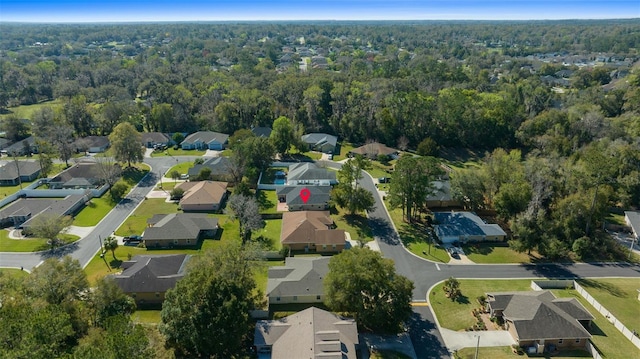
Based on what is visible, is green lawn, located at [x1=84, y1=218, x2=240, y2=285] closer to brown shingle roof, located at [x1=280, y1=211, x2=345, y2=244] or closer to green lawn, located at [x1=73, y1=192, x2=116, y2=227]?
brown shingle roof, located at [x1=280, y1=211, x2=345, y2=244]

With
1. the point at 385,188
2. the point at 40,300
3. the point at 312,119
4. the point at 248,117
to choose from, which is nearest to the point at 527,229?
the point at 385,188

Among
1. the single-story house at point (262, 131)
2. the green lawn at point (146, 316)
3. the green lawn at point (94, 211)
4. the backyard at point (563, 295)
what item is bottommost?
the green lawn at point (146, 316)

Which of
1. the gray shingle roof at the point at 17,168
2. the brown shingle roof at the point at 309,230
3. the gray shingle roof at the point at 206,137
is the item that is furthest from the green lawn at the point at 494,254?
the gray shingle roof at the point at 17,168

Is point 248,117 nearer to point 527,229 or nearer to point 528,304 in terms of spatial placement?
point 527,229

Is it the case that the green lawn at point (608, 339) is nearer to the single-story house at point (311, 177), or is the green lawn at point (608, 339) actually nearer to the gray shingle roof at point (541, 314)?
the gray shingle roof at point (541, 314)

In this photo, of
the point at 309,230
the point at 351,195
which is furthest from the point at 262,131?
the point at 309,230

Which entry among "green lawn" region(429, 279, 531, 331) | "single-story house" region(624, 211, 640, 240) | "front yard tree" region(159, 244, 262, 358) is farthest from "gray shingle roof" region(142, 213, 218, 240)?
"single-story house" region(624, 211, 640, 240)

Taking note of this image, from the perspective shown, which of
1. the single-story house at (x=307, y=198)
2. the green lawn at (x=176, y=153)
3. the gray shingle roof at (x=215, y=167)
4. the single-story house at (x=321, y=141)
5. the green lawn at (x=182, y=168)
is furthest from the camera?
the single-story house at (x=321, y=141)
